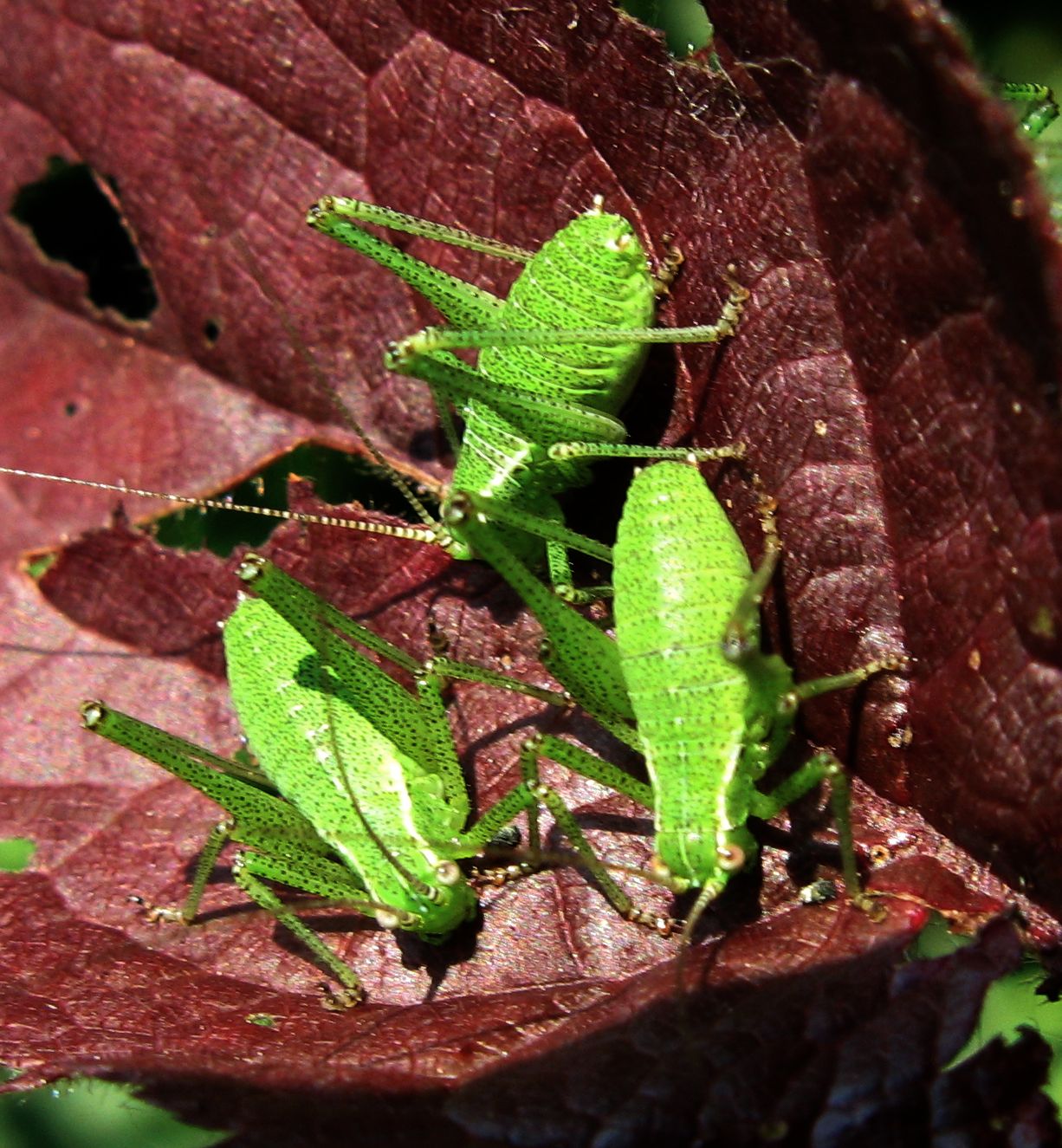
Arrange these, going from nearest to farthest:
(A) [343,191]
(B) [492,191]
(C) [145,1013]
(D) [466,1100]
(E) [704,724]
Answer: (D) [466,1100] < (E) [704,724] < (C) [145,1013] < (B) [492,191] < (A) [343,191]

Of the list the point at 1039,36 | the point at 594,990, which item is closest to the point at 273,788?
the point at 594,990

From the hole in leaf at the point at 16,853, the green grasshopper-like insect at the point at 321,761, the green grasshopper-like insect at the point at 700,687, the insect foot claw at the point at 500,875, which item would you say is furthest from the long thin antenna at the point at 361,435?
the hole in leaf at the point at 16,853

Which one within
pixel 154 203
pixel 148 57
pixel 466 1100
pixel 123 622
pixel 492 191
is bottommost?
pixel 123 622

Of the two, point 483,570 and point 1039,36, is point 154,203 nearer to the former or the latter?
point 483,570

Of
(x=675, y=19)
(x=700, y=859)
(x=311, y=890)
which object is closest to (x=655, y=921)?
(x=700, y=859)

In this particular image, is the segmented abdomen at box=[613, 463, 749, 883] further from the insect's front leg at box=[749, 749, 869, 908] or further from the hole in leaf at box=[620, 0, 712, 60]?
the hole in leaf at box=[620, 0, 712, 60]

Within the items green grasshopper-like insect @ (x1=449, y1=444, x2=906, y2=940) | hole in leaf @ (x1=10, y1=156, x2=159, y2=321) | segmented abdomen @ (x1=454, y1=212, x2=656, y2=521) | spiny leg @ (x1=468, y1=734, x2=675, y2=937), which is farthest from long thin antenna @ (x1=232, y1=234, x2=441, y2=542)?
green grasshopper-like insect @ (x1=449, y1=444, x2=906, y2=940)
